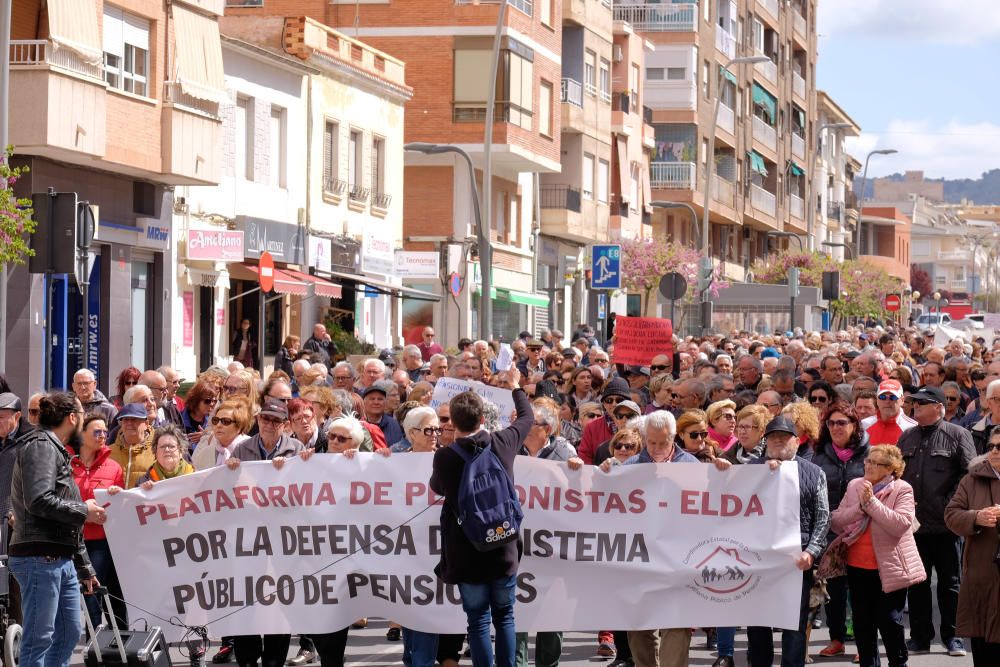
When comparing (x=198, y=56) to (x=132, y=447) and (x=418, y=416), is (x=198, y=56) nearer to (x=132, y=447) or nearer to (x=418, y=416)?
(x=132, y=447)

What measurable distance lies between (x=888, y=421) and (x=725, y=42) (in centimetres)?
6025

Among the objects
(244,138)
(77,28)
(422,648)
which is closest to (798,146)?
(244,138)

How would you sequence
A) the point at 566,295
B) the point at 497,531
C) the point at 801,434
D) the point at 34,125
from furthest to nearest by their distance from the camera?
the point at 566,295 < the point at 34,125 < the point at 801,434 < the point at 497,531

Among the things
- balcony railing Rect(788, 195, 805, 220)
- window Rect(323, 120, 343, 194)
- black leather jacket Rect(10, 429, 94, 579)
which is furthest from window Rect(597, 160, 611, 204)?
black leather jacket Rect(10, 429, 94, 579)

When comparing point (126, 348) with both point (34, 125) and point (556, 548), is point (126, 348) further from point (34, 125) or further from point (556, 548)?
point (556, 548)

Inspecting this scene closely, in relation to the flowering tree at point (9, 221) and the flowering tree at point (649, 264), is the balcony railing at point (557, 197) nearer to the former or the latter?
the flowering tree at point (649, 264)

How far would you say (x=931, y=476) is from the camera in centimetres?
1246

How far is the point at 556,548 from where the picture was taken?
11.0 m

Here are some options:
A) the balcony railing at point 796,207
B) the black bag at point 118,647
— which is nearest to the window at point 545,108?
the black bag at point 118,647

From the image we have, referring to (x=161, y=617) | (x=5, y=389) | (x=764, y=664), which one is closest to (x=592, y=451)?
(x=764, y=664)

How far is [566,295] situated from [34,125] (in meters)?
33.4

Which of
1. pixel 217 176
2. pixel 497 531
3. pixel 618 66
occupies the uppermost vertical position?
pixel 618 66

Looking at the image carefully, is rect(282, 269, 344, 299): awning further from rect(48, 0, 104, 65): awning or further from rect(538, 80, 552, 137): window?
rect(538, 80, 552, 137): window

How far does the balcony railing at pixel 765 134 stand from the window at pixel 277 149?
149ft
